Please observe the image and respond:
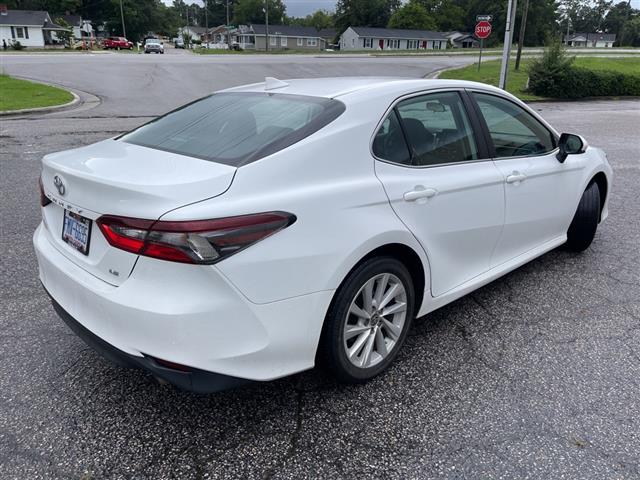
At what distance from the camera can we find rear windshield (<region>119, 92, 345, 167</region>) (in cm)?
248

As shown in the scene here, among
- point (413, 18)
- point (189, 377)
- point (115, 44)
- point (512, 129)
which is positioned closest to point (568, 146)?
point (512, 129)

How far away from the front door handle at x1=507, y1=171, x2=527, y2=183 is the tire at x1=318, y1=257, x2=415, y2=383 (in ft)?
3.78

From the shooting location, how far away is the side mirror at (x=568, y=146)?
4.00 metres

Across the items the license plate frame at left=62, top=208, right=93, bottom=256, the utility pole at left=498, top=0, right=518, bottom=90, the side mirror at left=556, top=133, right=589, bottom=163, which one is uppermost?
the utility pole at left=498, top=0, right=518, bottom=90

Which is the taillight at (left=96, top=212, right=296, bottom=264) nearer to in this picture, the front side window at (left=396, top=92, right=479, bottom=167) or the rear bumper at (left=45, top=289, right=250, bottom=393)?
the rear bumper at (left=45, top=289, right=250, bottom=393)

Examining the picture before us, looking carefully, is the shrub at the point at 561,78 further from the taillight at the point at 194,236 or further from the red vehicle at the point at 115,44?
the red vehicle at the point at 115,44

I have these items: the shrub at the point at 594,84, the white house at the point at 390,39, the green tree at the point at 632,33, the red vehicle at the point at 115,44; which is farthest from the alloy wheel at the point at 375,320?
the green tree at the point at 632,33

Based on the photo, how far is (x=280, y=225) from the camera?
7.14 feet

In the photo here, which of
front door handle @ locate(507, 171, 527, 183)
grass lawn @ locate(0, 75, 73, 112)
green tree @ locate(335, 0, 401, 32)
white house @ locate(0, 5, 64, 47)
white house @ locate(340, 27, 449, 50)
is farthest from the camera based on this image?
green tree @ locate(335, 0, 401, 32)

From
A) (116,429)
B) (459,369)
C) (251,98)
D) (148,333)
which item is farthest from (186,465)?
(251,98)

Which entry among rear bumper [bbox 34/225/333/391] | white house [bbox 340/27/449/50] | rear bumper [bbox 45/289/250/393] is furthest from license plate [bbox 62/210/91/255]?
white house [bbox 340/27/449/50]

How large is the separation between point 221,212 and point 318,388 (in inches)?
48.7

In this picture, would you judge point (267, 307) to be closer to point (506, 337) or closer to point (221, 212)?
point (221, 212)

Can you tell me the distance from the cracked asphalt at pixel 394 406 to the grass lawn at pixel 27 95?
11.7 m
